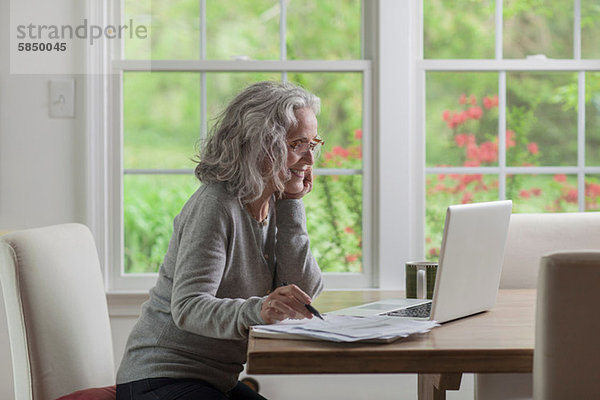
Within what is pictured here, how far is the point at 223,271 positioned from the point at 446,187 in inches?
67.0

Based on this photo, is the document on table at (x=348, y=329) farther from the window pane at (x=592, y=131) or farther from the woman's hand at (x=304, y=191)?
the window pane at (x=592, y=131)

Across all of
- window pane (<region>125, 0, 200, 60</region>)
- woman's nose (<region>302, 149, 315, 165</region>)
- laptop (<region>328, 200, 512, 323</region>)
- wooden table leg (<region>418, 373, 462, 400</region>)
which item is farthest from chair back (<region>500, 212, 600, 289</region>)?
window pane (<region>125, 0, 200, 60</region>)

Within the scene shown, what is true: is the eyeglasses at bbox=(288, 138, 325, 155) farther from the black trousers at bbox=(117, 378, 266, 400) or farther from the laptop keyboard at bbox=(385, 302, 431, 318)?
the black trousers at bbox=(117, 378, 266, 400)

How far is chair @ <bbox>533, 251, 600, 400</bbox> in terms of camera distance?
1.23 m

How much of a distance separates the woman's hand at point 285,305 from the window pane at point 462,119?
5.96 ft

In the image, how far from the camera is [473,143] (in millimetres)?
3295

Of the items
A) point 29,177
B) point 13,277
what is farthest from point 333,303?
point 29,177

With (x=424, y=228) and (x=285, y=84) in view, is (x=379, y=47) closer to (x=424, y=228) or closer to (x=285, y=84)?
(x=424, y=228)

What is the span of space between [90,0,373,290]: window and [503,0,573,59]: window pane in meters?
0.66

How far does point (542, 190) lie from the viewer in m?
3.31

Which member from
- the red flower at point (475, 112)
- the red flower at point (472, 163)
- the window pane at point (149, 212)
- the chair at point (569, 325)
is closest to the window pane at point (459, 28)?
the red flower at point (475, 112)

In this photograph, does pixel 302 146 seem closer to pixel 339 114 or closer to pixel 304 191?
pixel 304 191

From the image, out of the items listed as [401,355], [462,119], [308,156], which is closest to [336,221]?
[462,119]

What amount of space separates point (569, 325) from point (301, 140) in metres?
0.92
